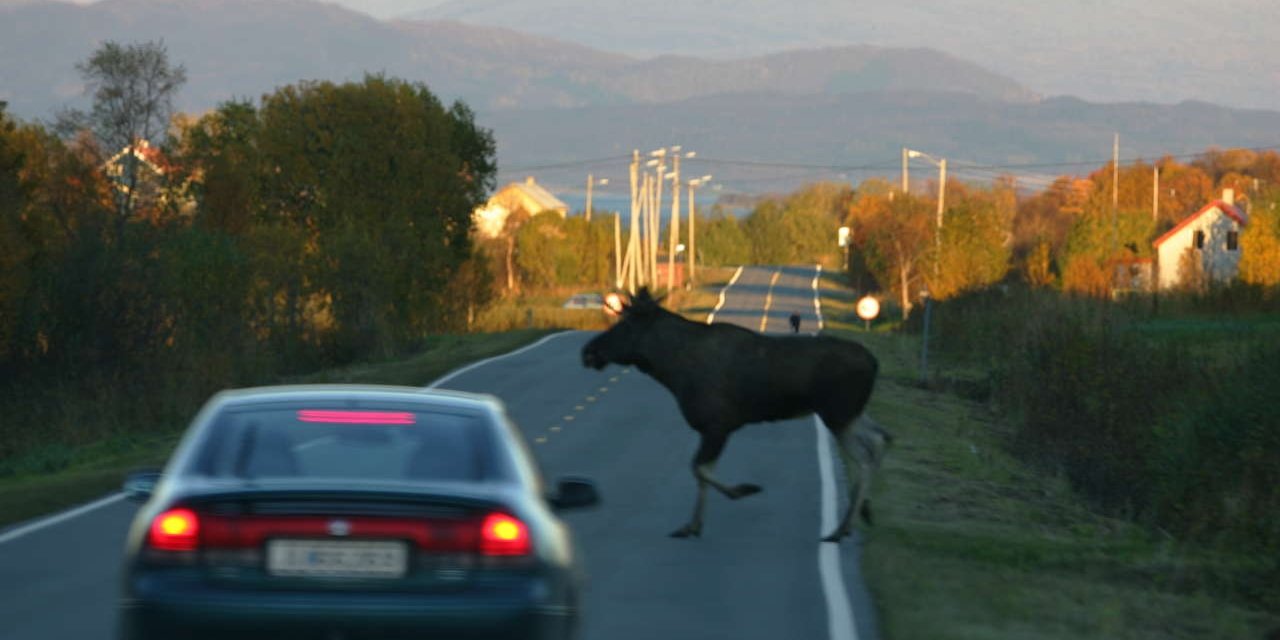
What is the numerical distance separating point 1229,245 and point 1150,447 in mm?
90748

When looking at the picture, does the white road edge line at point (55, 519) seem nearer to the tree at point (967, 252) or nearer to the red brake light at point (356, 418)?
the red brake light at point (356, 418)

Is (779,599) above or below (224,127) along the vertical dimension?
below

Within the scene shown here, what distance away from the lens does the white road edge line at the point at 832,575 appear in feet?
38.7

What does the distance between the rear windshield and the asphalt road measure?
2586 mm

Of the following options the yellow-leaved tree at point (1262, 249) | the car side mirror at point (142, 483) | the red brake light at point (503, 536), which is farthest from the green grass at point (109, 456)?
the yellow-leaved tree at point (1262, 249)

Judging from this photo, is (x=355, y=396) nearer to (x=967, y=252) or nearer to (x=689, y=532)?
(x=689, y=532)

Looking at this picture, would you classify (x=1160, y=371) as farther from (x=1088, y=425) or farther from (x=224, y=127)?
(x=224, y=127)

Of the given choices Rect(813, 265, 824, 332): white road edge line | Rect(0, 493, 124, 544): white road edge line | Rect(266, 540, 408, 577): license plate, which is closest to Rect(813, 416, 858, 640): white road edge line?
Rect(266, 540, 408, 577): license plate

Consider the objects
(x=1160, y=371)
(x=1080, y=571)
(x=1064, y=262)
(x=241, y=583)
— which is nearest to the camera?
(x=241, y=583)

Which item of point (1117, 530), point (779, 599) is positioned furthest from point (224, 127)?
point (779, 599)

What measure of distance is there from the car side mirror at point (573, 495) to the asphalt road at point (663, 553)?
1923 mm

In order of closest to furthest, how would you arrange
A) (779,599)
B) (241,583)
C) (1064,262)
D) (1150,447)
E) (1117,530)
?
(241,583)
(779,599)
(1117,530)
(1150,447)
(1064,262)

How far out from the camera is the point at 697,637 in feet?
37.1

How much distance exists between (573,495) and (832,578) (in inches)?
193
